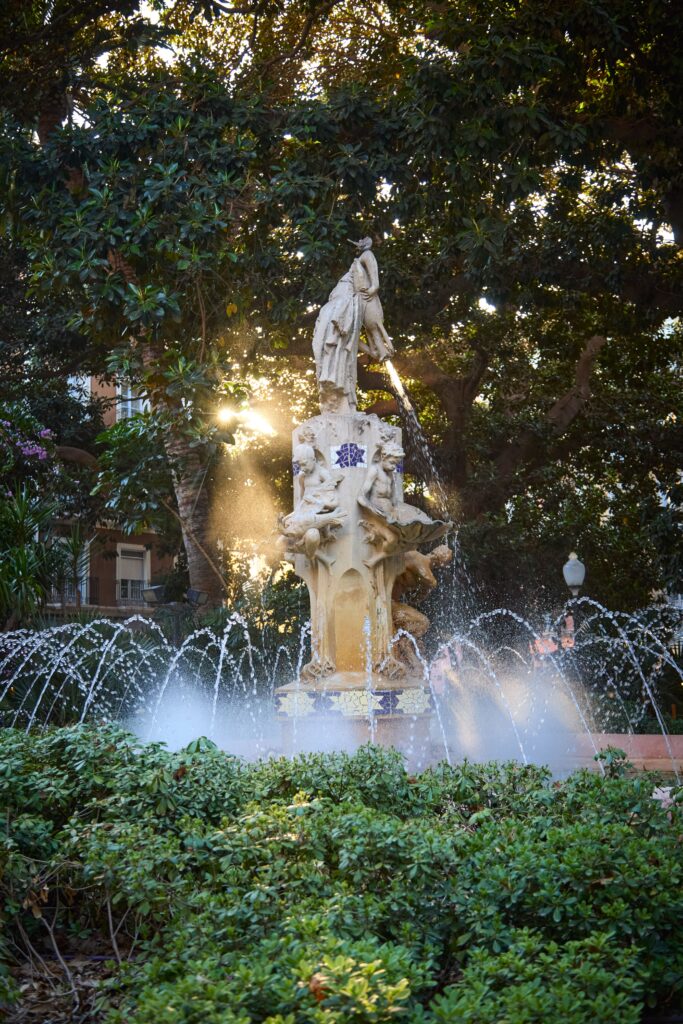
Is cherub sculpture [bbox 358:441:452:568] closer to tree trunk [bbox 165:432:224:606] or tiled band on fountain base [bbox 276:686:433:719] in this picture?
tiled band on fountain base [bbox 276:686:433:719]

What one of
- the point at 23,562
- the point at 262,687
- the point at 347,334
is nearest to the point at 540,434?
the point at 262,687

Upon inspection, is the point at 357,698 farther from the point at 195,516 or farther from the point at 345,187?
the point at 195,516

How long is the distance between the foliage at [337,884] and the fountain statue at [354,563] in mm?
3846

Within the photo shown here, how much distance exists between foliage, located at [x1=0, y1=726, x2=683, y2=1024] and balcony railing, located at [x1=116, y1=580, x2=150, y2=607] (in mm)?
29030

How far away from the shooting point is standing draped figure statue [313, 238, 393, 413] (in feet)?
32.6

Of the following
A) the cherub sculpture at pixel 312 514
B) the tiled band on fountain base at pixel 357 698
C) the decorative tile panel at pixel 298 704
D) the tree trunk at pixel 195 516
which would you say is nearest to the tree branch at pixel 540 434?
the tree trunk at pixel 195 516

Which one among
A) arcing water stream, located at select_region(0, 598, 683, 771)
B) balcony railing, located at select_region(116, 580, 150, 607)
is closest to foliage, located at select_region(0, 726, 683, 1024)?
arcing water stream, located at select_region(0, 598, 683, 771)

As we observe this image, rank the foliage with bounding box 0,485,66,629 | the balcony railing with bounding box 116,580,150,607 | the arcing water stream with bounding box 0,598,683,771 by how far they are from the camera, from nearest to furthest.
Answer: the arcing water stream with bounding box 0,598,683,771 < the foliage with bounding box 0,485,66,629 < the balcony railing with bounding box 116,580,150,607

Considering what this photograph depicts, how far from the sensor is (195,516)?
15656 millimetres

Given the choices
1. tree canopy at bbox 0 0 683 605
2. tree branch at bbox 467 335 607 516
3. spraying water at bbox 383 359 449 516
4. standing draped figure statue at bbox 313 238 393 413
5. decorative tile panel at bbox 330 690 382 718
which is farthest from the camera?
tree branch at bbox 467 335 607 516

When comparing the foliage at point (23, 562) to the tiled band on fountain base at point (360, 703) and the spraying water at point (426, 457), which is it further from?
the spraying water at point (426, 457)

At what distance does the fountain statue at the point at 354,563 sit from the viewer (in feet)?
29.8

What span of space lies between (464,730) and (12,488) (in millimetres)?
8952

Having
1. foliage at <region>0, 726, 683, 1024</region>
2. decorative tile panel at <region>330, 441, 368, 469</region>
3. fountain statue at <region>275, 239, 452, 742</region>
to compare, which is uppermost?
decorative tile panel at <region>330, 441, 368, 469</region>
